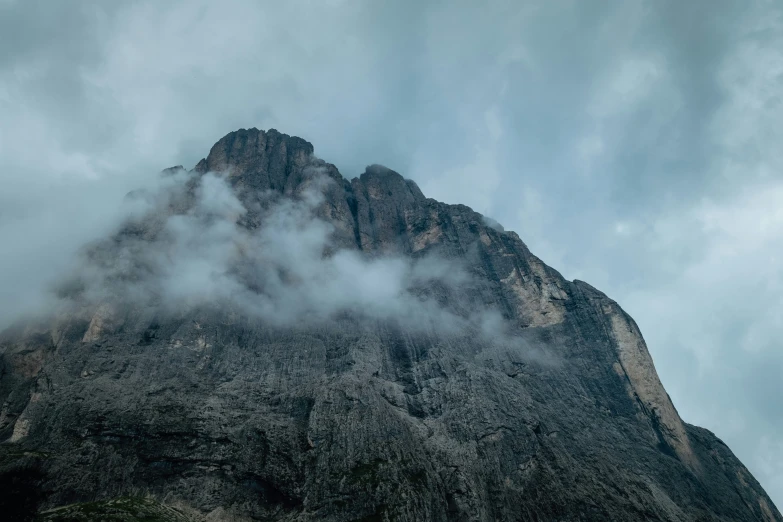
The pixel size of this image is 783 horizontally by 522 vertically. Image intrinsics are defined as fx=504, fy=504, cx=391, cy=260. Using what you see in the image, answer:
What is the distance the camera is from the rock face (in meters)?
86.6

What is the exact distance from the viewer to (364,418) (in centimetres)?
10038

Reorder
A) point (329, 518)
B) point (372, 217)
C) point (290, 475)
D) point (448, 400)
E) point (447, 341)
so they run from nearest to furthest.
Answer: point (329, 518) → point (290, 475) → point (448, 400) → point (447, 341) → point (372, 217)

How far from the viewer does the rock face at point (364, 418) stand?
→ 8656 centimetres

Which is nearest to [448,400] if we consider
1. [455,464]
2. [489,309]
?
[455,464]

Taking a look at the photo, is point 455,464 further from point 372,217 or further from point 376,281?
point 372,217

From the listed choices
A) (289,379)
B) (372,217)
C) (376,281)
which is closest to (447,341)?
(376,281)

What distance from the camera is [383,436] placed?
97.8 metres

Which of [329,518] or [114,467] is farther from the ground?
[114,467]

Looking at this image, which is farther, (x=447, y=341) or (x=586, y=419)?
(x=447, y=341)

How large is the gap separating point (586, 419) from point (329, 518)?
59932 millimetres

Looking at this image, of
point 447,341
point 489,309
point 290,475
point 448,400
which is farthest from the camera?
point 489,309

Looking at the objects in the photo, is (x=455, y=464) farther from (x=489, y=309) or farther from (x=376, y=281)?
(x=376, y=281)

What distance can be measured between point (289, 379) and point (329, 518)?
34973 mm

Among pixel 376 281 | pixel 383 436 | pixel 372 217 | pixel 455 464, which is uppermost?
pixel 372 217
